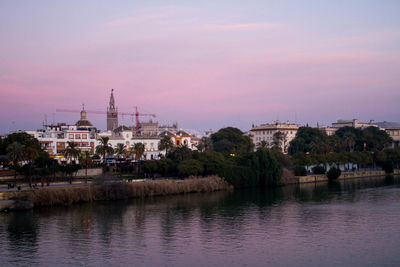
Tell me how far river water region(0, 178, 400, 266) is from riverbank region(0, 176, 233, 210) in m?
1.87

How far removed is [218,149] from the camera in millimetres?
122875

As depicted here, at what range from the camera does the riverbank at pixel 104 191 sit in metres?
55.0

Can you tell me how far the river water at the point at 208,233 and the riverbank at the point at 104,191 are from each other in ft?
6.15

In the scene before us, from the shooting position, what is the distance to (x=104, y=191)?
205 feet

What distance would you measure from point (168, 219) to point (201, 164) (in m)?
30.0

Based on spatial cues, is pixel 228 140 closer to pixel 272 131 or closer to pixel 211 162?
pixel 272 131

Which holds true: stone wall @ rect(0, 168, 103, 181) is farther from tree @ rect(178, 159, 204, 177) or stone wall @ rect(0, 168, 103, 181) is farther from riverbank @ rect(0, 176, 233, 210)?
tree @ rect(178, 159, 204, 177)

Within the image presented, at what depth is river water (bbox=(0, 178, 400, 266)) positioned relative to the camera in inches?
1350

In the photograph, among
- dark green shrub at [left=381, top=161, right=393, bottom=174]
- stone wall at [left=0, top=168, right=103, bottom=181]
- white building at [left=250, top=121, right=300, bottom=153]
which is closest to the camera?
stone wall at [left=0, top=168, right=103, bottom=181]

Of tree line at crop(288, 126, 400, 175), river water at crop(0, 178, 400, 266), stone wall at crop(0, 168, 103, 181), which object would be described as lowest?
river water at crop(0, 178, 400, 266)

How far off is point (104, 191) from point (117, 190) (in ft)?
5.35

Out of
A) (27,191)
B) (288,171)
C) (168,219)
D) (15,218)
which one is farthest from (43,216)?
(288,171)

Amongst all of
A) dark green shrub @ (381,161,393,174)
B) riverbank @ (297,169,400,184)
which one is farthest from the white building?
riverbank @ (297,169,400,184)

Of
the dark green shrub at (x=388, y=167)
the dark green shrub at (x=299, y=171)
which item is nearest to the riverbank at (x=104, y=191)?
the dark green shrub at (x=299, y=171)
